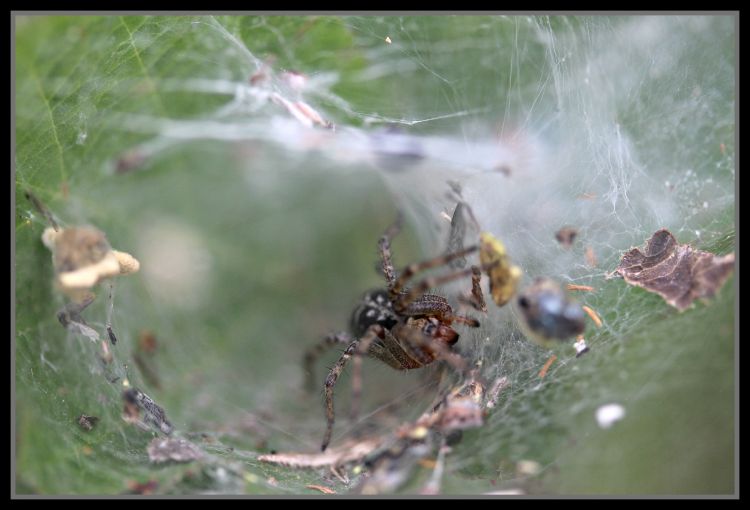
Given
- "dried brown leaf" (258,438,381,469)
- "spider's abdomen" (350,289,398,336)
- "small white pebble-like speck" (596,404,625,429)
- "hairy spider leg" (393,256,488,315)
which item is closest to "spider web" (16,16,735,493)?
"small white pebble-like speck" (596,404,625,429)

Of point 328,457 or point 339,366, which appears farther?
point 339,366

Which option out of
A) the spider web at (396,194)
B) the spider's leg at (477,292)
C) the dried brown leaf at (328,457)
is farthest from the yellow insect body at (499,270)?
the dried brown leaf at (328,457)

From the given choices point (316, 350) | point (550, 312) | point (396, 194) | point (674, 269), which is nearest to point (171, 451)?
point (316, 350)

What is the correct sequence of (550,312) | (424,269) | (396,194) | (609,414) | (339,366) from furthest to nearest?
1. (396,194)
2. (339,366)
3. (424,269)
4. (609,414)
5. (550,312)

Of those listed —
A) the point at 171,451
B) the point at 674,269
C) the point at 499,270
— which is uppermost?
the point at 674,269

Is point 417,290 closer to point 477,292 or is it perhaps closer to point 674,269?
point 477,292

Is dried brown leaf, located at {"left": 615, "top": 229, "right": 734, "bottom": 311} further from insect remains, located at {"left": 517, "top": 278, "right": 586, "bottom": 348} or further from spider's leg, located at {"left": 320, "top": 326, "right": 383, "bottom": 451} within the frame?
spider's leg, located at {"left": 320, "top": 326, "right": 383, "bottom": 451}
